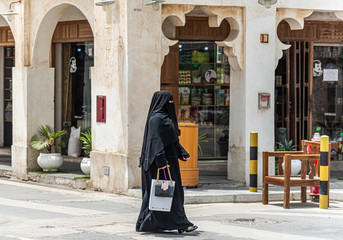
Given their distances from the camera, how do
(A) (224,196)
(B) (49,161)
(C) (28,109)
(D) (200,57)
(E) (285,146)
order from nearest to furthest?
(A) (224,196) < (B) (49,161) < (E) (285,146) < (C) (28,109) < (D) (200,57)

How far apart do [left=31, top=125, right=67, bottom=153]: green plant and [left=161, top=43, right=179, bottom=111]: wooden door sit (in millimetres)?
2566

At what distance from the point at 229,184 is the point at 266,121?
1474mm

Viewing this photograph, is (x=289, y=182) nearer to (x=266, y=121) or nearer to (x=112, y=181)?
(x=266, y=121)

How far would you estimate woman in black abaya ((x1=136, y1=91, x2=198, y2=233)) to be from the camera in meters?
10.1

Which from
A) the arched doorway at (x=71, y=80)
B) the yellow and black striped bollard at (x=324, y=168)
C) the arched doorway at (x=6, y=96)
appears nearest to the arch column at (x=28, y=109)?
the arched doorway at (x=71, y=80)

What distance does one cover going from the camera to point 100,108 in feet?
50.3

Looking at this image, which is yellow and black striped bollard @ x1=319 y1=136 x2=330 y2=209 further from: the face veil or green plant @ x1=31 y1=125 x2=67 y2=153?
green plant @ x1=31 y1=125 x2=67 y2=153

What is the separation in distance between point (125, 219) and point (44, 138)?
6.38 metres

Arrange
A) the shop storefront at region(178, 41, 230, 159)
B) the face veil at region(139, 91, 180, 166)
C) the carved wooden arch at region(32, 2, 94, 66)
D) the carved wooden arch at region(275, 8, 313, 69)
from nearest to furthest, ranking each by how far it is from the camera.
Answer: the face veil at region(139, 91, 180, 166)
the carved wooden arch at region(275, 8, 313, 69)
the carved wooden arch at region(32, 2, 94, 66)
the shop storefront at region(178, 41, 230, 159)

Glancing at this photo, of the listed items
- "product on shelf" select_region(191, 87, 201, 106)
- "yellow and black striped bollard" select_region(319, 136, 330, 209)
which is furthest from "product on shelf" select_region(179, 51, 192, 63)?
"yellow and black striped bollard" select_region(319, 136, 330, 209)

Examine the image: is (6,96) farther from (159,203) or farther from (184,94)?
(159,203)

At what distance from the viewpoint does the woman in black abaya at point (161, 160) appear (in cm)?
1012

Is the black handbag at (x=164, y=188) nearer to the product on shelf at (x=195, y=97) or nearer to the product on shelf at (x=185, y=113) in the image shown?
the product on shelf at (x=185, y=113)

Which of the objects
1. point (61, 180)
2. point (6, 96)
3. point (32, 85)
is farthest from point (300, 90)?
point (6, 96)
